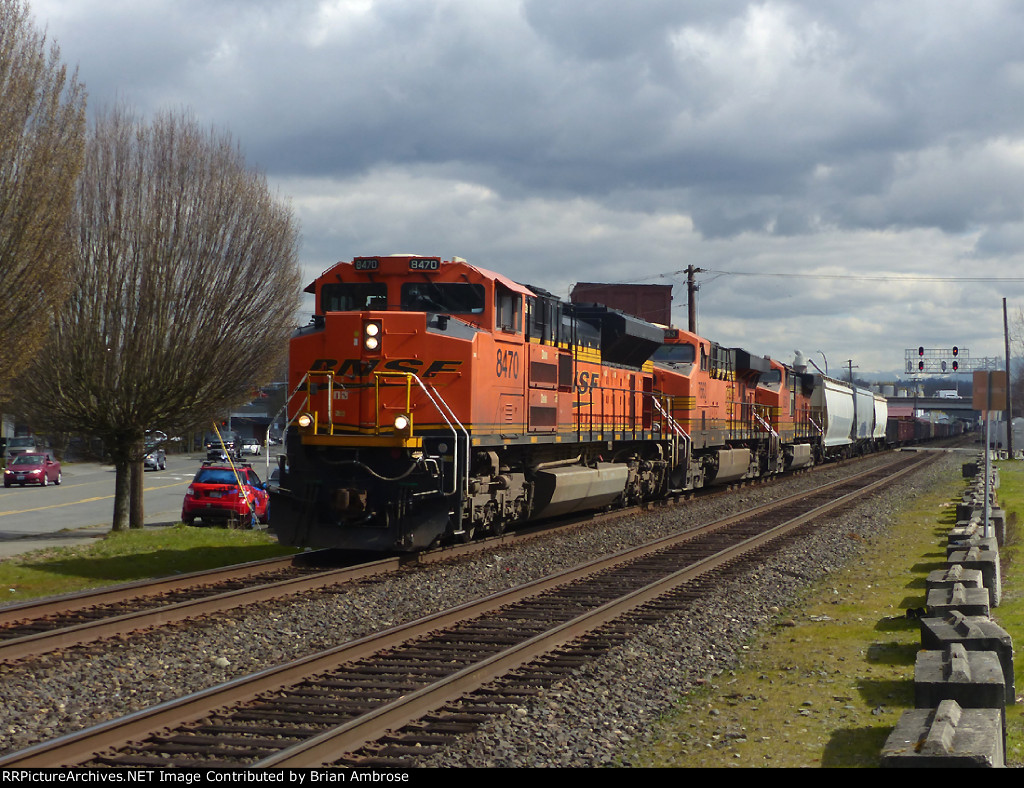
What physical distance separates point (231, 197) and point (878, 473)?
1215 inches

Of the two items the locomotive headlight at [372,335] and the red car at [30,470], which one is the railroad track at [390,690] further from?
the red car at [30,470]

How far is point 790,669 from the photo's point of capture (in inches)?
351

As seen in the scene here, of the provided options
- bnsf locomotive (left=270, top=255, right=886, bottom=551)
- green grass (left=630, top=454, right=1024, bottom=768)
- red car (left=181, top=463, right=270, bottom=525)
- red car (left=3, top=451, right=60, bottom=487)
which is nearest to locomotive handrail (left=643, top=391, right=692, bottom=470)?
bnsf locomotive (left=270, top=255, right=886, bottom=551)

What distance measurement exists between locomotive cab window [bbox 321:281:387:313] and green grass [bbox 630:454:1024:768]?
728 centimetres

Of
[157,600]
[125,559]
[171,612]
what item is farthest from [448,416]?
[125,559]

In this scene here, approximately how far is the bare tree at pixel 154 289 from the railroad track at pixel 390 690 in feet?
35.2

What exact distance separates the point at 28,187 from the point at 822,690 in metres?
11.8

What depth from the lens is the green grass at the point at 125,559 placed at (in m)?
13.0

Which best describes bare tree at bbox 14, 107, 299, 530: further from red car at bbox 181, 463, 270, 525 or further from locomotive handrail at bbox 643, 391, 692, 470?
locomotive handrail at bbox 643, 391, 692, 470

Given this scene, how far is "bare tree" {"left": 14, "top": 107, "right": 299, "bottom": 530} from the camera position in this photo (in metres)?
19.5

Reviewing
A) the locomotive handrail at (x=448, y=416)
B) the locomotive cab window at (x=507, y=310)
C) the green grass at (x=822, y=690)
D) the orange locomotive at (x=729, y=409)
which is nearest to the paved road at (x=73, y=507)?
the locomotive handrail at (x=448, y=416)

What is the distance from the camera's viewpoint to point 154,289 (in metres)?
19.9
